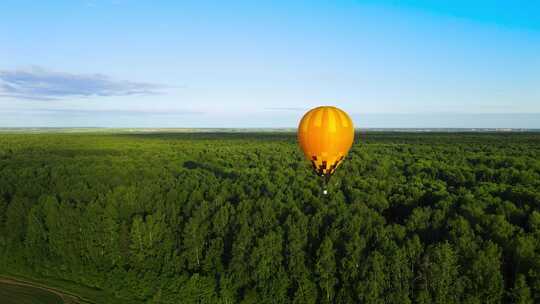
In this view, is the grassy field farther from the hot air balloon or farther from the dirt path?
the hot air balloon

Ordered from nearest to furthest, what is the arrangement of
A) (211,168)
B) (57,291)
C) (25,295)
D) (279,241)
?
(279,241)
(25,295)
(57,291)
(211,168)

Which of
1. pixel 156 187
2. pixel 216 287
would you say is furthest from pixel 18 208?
pixel 216 287

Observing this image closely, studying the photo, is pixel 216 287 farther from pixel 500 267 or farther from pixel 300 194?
pixel 500 267

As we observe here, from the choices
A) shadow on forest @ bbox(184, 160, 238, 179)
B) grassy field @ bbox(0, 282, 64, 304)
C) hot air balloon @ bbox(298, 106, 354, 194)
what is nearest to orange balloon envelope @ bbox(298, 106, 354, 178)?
hot air balloon @ bbox(298, 106, 354, 194)

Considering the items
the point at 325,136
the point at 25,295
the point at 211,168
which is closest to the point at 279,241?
the point at 325,136

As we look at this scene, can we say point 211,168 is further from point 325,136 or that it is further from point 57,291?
point 325,136

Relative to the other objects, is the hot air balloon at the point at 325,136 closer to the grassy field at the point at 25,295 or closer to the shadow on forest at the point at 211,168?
the grassy field at the point at 25,295
